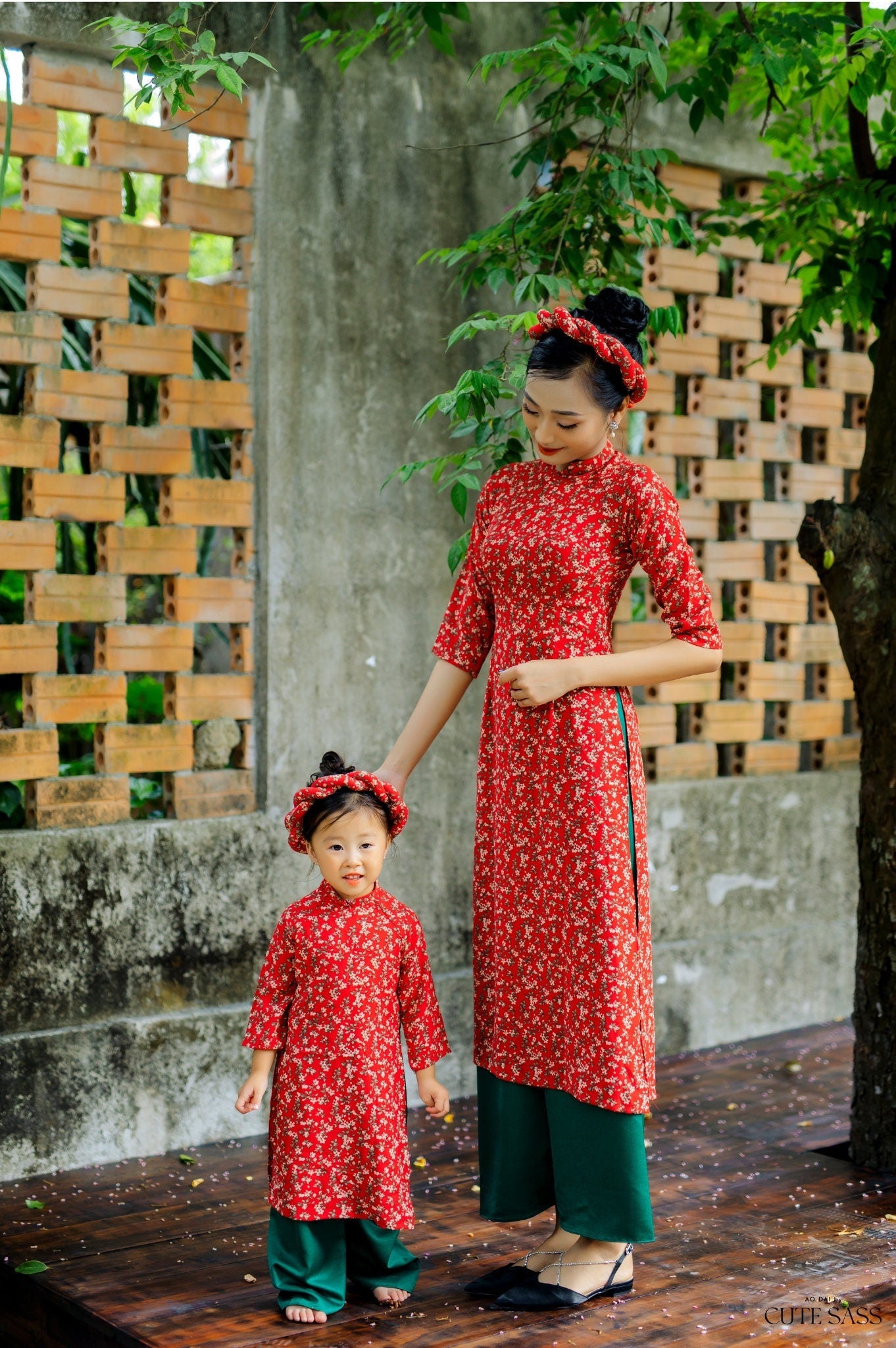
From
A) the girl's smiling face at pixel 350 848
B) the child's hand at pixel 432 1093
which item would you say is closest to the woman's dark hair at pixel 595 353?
the girl's smiling face at pixel 350 848

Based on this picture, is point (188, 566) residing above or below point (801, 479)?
below

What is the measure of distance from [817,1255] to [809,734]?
2.24 metres

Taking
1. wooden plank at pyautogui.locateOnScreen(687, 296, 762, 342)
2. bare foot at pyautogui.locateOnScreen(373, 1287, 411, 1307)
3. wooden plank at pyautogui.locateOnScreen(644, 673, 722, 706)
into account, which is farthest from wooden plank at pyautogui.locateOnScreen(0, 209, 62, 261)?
bare foot at pyautogui.locateOnScreen(373, 1287, 411, 1307)

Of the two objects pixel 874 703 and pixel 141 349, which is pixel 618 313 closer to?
pixel 874 703

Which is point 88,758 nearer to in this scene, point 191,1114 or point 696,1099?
point 191,1114

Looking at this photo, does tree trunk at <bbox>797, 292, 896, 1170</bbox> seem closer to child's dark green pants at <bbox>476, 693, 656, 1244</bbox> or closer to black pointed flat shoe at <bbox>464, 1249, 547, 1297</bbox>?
child's dark green pants at <bbox>476, 693, 656, 1244</bbox>

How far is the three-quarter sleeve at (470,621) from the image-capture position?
2.79 meters

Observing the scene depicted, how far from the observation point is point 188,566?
360 centimetres

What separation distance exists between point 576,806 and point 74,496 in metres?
1.53

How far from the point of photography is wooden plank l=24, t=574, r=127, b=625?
132 inches

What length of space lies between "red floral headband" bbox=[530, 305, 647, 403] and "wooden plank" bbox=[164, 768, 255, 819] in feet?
5.11

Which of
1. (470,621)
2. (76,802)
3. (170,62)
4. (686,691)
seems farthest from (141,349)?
(686,691)

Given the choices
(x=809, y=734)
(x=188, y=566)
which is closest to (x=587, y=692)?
(x=188, y=566)

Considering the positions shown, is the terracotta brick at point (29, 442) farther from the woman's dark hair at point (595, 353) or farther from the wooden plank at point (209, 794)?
the woman's dark hair at point (595, 353)
